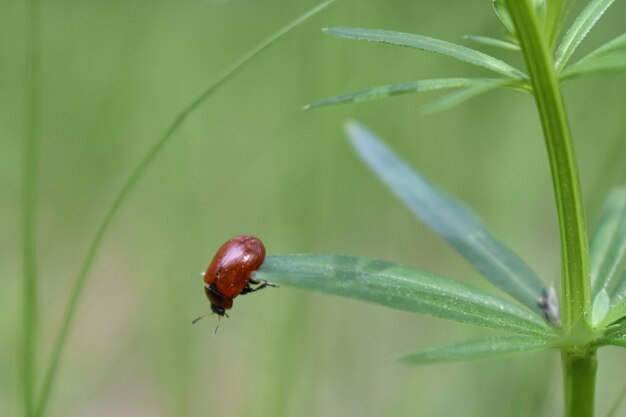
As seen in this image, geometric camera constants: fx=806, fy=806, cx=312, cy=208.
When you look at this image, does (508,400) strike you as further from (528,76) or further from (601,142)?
(601,142)

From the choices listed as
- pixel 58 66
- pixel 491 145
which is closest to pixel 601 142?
pixel 491 145

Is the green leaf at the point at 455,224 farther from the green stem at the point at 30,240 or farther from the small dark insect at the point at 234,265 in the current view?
→ the green stem at the point at 30,240

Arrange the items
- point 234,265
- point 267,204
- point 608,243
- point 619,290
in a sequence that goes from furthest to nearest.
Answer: point 267,204 → point 234,265 → point 608,243 → point 619,290

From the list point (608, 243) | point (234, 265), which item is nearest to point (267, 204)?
point (234, 265)

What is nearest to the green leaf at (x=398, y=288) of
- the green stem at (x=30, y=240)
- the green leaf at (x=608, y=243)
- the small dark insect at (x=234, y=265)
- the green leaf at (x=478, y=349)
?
the green leaf at (x=478, y=349)

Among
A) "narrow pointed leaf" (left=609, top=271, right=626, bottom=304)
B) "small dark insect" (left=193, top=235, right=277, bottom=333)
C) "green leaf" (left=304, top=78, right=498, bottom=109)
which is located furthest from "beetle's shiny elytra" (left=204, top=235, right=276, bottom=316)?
"narrow pointed leaf" (left=609, top=271, right=626, bottom=304)

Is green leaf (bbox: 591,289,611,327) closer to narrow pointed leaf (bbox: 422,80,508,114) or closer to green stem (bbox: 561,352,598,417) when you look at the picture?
green stem (bbox: 561,352,598,417)

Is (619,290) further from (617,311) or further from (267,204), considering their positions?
(267,204)

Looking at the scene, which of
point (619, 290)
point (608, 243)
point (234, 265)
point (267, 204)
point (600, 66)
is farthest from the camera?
point (267, 204)
